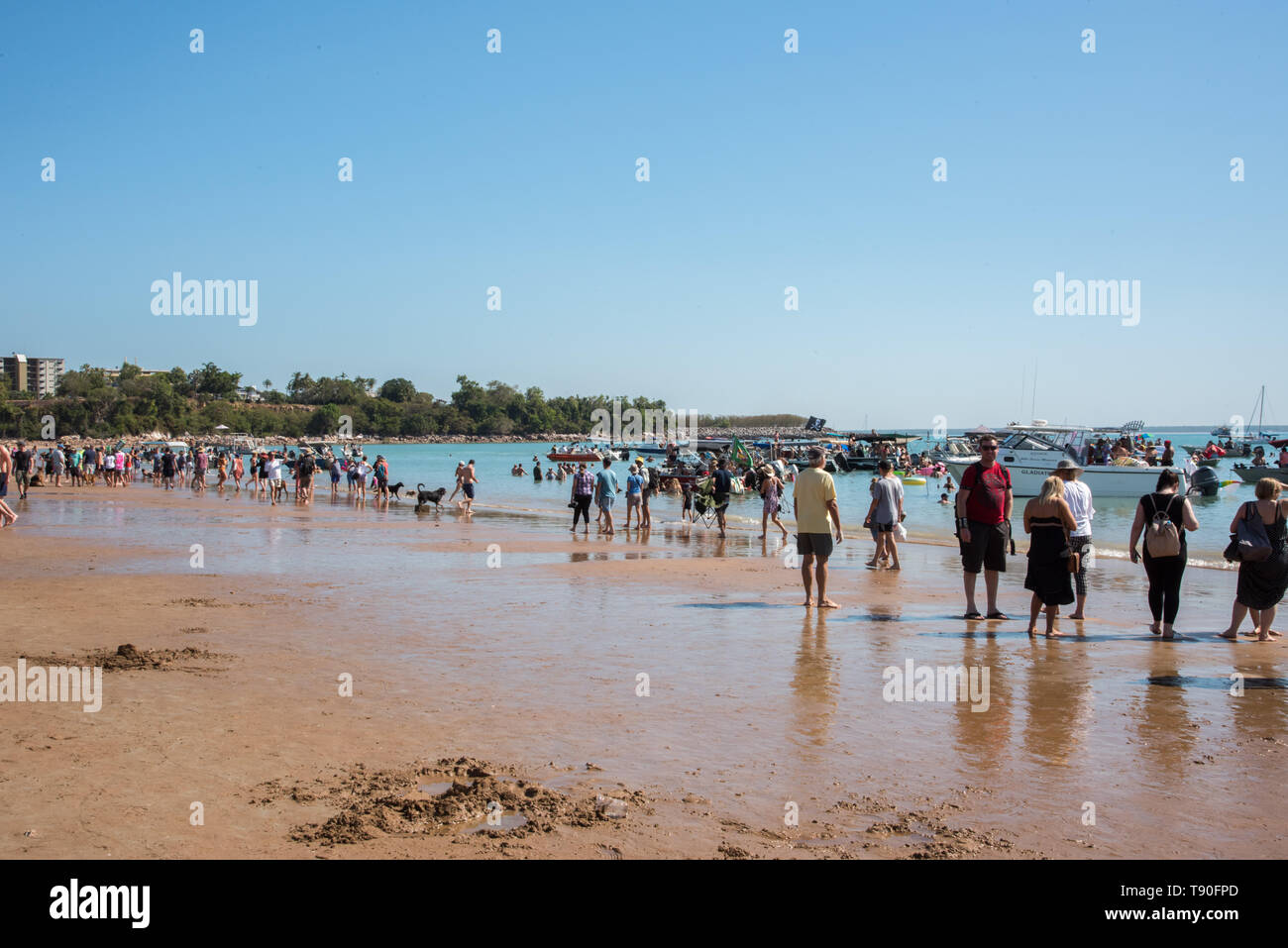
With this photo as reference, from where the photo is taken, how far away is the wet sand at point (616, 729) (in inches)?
177

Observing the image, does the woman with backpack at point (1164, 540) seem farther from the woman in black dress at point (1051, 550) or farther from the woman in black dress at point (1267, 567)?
the woman in black dress at point (1051, 550)

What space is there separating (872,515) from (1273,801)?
34.8 ft

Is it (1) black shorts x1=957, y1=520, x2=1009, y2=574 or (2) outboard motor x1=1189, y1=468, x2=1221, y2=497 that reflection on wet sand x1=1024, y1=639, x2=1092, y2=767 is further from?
(2) outboard motor x1=1189, y1=468, x2=1221, y2=497

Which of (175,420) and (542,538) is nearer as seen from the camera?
(542,538)

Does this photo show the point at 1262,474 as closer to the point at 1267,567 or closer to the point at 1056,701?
the point at 1267,567

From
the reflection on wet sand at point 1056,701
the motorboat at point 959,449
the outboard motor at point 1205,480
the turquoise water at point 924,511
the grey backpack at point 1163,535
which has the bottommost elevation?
the turquoise water at point 924,511

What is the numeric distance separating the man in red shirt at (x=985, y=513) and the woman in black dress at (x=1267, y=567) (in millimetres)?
2144

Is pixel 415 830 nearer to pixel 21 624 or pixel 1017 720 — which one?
pixel 1017 720

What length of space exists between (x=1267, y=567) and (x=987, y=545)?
8.44 ft

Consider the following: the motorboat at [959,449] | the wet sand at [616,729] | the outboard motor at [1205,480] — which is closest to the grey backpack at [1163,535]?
the wet sand at [616,729]

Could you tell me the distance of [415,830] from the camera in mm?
4469

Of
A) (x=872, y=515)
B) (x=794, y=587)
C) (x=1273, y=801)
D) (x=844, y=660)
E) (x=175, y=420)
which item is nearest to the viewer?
(x=1273, y=801)

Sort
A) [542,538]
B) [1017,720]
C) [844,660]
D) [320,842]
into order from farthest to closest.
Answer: [542,538] → [844,660] → [1017,720] → [320,842]
